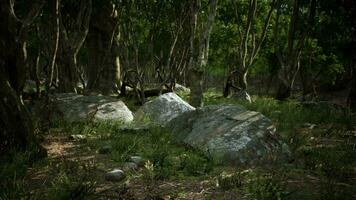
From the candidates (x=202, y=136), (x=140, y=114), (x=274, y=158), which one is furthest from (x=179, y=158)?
(x=140, y=114)

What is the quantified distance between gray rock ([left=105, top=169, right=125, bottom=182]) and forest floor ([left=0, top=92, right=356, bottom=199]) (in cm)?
9

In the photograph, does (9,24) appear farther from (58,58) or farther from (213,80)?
(213,80)

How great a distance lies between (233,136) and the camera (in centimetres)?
707

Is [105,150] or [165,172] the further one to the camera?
[105,150]

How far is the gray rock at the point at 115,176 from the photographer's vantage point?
580 centimetres

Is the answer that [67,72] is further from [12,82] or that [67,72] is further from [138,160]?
[138,160]

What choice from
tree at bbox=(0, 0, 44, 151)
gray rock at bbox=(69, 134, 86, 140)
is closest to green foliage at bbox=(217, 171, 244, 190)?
tree at bbox=(0, 0, 44, 151)

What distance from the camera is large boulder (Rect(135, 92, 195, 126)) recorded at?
33.9 feet

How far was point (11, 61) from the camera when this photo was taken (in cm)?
676

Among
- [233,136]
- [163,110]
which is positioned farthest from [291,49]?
[233,136]

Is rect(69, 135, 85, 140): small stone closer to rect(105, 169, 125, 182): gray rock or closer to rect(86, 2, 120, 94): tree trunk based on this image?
rect(105, 169, 125, 182): gray rock

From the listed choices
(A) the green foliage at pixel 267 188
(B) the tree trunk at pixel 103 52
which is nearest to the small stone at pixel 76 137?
(A) the green foliage at pixel 267 188

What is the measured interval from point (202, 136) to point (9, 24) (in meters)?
3.99

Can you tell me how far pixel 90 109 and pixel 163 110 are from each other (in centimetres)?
198
